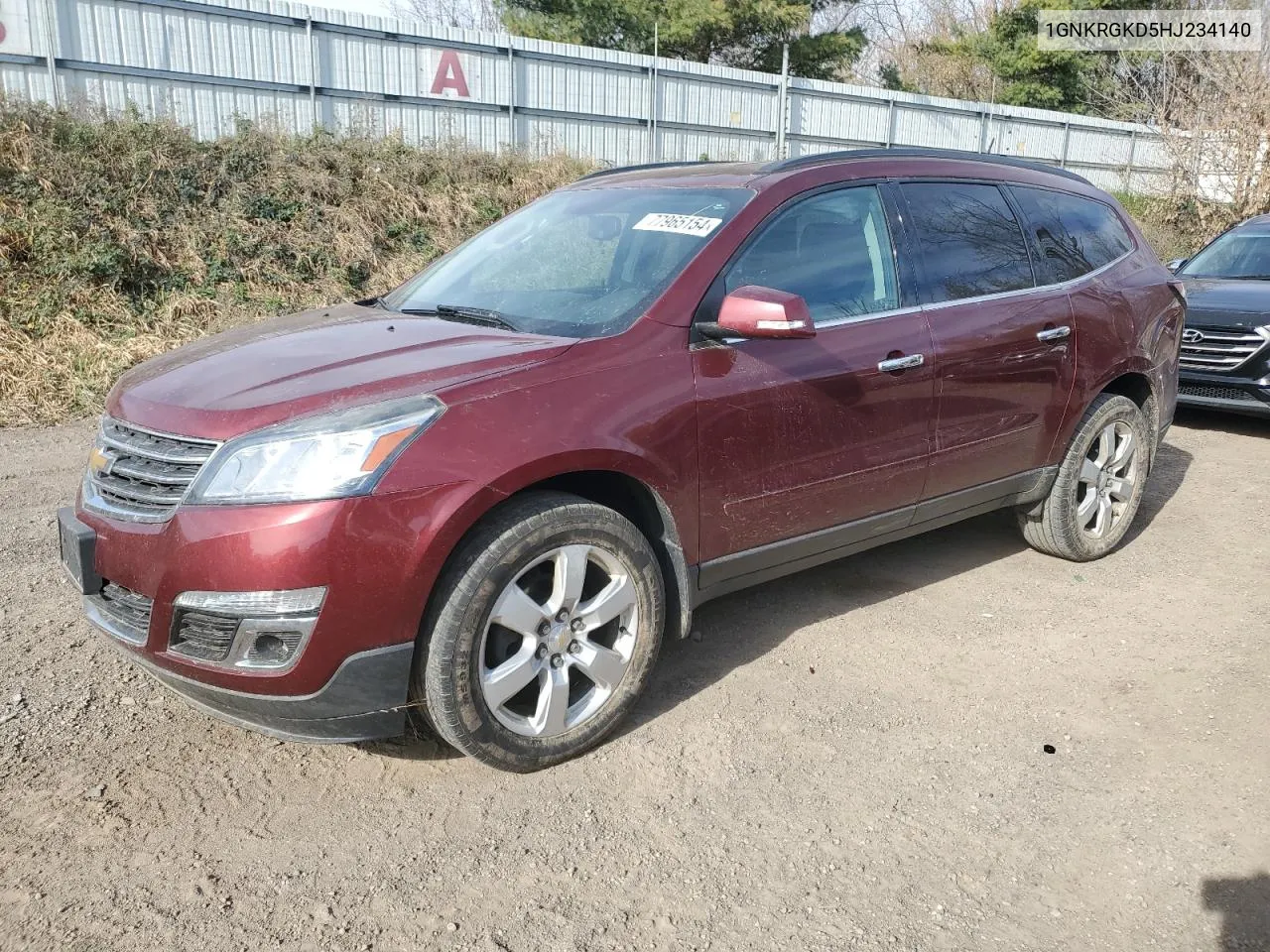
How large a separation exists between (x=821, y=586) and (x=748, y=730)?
55.5 inches

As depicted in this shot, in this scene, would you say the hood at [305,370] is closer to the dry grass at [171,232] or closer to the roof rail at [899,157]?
the roof rail at [899,157]

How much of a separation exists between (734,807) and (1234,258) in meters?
8.59

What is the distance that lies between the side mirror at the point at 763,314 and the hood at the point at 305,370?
20.3 inches

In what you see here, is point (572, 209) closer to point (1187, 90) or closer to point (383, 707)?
point (383, 707)

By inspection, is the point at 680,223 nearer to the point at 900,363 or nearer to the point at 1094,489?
the point at 900,363

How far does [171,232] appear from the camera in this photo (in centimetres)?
1066

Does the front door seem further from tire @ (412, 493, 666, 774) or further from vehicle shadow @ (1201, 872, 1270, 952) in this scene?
vehicle shadow @ (1201, 872, 1270, 952)

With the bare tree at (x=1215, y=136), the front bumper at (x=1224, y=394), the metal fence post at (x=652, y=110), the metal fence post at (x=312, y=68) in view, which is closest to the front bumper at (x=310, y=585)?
the front bumper at (x=1224, y=394)

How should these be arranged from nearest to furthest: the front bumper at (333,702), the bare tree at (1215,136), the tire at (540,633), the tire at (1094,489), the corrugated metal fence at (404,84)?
the front bumper at (333,702)
the tire at (540,633)
the tire at (1094,489)
the corrugated metal fence at (404,84)
the bare tree at (1215,136)

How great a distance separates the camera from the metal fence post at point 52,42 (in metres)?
11.6

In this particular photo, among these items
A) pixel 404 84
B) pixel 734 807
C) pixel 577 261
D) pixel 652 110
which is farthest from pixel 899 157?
pixel 652 110

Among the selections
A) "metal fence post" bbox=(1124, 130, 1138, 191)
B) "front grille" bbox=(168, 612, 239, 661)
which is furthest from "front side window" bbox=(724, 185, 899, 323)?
"metal fence post" bbox=(1124, 130, 1138, 191)

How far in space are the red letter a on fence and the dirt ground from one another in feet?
40.1

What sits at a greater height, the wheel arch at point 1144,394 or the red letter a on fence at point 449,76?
the red letter a on fence at point 449,76
